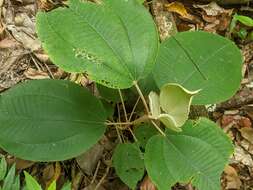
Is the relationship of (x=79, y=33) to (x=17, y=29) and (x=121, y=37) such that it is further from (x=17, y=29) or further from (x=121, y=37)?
(x=17, y=29)

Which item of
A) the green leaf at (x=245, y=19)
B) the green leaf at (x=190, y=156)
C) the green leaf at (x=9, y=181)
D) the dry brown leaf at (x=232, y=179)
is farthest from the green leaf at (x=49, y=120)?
the green leaf at (x=245, y=19)

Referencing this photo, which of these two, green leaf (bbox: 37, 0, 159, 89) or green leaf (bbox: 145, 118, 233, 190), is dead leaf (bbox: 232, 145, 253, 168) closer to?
green leaf (bbox: 145, 118, 233, 190)

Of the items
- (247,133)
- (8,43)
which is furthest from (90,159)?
(247,133)

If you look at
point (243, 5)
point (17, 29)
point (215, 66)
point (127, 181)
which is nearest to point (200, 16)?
point (243, 5)

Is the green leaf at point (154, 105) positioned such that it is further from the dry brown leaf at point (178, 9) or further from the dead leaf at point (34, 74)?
the dry brown leaf at point (178, 9)

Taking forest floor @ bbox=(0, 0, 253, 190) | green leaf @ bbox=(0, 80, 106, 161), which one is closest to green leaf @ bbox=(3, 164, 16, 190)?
green leaf @ bbox=(0, 80, 106, 161)

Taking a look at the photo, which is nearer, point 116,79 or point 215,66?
point 116,79

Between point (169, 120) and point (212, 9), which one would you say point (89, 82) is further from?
point (212, 9)
